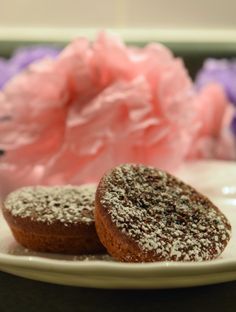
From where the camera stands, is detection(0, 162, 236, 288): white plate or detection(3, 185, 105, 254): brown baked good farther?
detection(3, 185, 105, 254): brown baked good

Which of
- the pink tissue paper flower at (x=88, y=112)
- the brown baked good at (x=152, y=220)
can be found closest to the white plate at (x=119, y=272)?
the brown baked good at (x=152, y=220)

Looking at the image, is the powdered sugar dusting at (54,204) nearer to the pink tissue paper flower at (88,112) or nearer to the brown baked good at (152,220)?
the brown baked good at (152,220)

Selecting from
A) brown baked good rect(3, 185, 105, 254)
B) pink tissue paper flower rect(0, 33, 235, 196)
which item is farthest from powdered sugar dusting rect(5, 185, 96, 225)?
pink tissue paper flower rect(0, 33, 235, 196)

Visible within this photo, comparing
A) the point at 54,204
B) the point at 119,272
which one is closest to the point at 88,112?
the point at 54,204

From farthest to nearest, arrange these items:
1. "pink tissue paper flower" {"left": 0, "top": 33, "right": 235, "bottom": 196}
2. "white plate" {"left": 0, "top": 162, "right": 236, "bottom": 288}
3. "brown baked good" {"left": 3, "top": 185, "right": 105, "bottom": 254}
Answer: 1. "pink tissue paper flower" {"left": 0, "top": 33, "right": 235, "bottom": 196}
2. "brown baked good" {"left": 3, "top": 185, "right": 105, "bottom": 254}
3. "white plate" {"left": 0, "top": 162, "right": 236, "bottom": 288}

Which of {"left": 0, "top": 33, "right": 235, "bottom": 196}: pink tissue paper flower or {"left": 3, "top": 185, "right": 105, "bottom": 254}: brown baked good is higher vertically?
{"left": 0, "top": 33, "right": 235, "bottom": 196}: pink tissue paper flower

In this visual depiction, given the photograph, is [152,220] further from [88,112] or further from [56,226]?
[88,112]

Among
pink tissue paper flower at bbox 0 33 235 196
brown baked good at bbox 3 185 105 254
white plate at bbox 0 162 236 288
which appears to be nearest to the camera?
white plate at bbox 0 162 236 288

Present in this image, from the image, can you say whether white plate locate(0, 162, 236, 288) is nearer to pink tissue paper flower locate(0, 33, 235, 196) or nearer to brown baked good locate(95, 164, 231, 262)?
brown baked good locate(95, 164, 231, 262)
